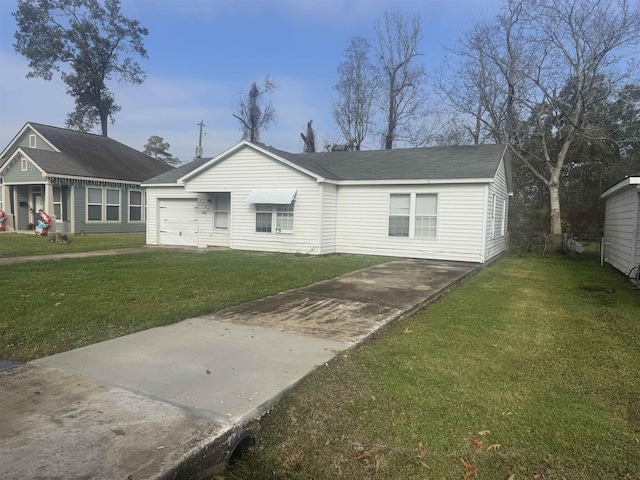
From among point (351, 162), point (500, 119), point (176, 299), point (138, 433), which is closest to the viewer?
point (138, 433)

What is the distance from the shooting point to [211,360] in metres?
4.27

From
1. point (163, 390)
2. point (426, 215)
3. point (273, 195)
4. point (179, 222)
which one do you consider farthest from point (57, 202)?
point (163, 390)

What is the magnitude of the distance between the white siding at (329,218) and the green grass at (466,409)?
8405 mm

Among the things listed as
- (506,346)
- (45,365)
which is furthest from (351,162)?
(45,365)

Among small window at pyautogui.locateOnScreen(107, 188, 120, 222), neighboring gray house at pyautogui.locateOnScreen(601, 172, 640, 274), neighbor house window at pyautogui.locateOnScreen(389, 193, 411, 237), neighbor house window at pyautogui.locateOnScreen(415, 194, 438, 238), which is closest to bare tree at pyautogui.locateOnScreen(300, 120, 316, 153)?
small window at pyautogui.locateOnScreen(107, 188, 120, 222)

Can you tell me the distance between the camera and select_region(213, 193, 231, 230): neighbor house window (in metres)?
16.6

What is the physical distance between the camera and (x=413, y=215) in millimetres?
13789

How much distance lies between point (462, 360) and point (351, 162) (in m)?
12.8

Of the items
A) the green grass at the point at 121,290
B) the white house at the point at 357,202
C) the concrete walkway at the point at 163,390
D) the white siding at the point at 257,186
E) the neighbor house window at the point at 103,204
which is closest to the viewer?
the concrete walkway at the point at 163,390

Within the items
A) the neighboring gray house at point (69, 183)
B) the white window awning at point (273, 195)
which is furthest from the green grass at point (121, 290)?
the neighboring gray house at point (69, 183)

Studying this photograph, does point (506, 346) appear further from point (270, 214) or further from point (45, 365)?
point (270, 214)

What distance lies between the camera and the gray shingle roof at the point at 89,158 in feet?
71.8

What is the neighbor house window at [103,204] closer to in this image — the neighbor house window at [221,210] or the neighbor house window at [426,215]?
the neighbor house window at [221,210]

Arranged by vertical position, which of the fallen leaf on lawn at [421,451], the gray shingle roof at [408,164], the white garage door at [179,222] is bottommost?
the fallen leaf on lawn at [421,451]
